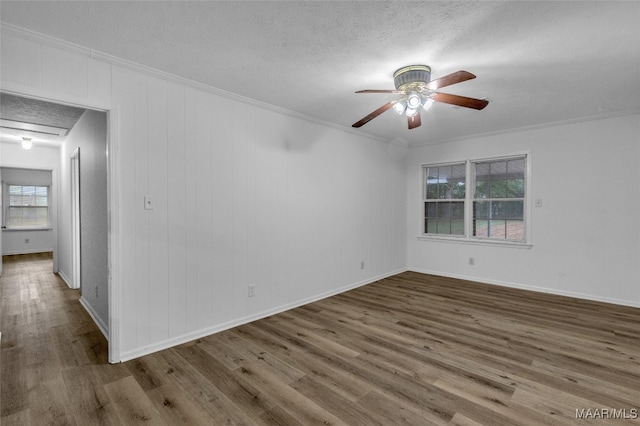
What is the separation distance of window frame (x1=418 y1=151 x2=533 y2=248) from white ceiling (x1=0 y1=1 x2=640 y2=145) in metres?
1.54

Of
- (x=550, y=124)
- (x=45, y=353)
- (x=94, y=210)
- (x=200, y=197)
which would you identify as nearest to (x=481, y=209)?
(x=550, y=124)

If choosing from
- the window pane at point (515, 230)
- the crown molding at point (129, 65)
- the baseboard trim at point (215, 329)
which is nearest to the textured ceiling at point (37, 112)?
the crown molding at point (129, 65)

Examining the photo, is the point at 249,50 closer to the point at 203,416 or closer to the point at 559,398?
the point at 203,416

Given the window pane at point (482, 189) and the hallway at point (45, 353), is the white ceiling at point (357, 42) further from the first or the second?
the hallway at point (45, 353)

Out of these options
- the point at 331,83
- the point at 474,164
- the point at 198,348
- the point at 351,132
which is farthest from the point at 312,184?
the point at 474,164

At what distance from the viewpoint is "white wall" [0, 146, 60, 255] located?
618 centimetres

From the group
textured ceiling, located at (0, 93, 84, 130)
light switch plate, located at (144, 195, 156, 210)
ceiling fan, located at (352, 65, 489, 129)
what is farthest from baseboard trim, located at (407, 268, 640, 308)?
textured ceiling, located at (0, 93, 84, 130)

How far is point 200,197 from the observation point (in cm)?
298

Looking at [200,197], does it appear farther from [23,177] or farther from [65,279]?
[23,177]

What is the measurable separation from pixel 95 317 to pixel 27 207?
727 cm

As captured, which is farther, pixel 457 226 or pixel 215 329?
pixel 457 226

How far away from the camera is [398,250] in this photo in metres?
5.80

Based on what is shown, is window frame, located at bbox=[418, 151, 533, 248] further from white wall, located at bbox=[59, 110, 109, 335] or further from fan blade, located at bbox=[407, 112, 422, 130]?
white wall, located at bbox=[59, 110, 109, 335]

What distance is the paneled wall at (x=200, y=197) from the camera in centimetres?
245
